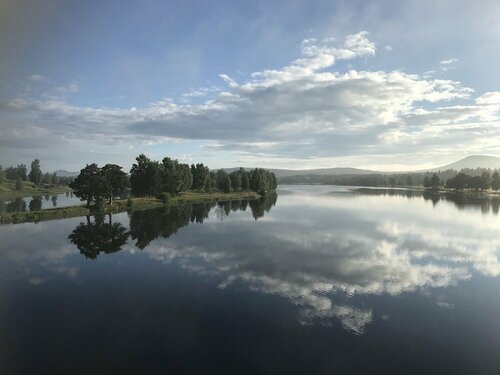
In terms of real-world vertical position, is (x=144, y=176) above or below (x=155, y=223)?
above

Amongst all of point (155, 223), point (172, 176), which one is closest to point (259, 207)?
point (172, 176)

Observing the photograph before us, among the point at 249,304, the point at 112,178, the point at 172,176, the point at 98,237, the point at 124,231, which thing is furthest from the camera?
the point at 172,176

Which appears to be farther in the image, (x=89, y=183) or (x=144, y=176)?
(x=144, y=176)

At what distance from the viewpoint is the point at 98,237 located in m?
61.2

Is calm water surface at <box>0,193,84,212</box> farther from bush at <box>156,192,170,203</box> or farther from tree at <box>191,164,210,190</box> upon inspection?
tree at <box>191,164,210,190</box>

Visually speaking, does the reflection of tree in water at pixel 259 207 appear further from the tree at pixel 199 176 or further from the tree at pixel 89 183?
the tree at pixel 89 183

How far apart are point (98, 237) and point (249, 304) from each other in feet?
136

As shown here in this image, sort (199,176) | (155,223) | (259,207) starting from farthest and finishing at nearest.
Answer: (199,176), (259,207), (155,223)

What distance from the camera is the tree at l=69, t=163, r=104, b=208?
3656 inches

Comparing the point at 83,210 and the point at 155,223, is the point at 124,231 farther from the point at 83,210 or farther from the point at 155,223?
the point at 83,210

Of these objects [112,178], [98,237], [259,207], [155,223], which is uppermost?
[112,178]

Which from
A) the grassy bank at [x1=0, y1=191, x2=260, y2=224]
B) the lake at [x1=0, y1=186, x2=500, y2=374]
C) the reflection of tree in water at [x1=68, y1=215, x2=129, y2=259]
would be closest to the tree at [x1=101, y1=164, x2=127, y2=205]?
the grassy bank at [x1=0, y1=191, x2=260, y2=224]

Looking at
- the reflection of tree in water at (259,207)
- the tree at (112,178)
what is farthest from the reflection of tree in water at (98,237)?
the reflection of tree in water at (259,207)

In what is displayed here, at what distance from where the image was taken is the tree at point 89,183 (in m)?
92.9
